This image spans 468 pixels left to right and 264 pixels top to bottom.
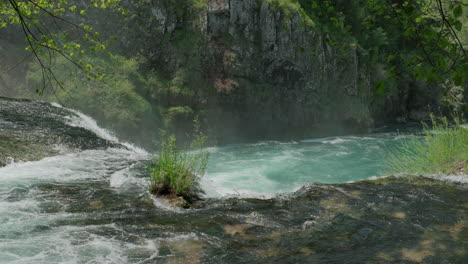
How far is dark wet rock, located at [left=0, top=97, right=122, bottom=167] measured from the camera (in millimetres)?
10337

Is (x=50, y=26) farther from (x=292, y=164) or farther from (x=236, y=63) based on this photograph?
(x=292, y=164)

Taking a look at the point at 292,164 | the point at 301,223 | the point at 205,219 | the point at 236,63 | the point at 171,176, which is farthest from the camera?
the point at 236,63

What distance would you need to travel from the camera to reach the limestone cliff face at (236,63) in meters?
22.1

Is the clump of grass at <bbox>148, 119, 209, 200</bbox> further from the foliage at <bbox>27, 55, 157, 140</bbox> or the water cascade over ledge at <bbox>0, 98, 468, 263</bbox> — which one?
the foliage at <bbox>27, 55, 157, 140</bbox>

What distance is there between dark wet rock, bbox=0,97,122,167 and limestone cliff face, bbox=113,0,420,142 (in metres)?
7.66

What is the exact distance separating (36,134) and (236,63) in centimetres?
1335

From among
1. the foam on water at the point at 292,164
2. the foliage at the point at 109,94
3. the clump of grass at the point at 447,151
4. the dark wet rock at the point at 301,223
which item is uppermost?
the foliage at the point at 109,94

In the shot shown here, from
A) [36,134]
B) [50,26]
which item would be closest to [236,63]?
[50,26]

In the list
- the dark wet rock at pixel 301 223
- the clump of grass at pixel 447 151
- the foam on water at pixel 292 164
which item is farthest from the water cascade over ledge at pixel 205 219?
the foam on water at pixel 292 164

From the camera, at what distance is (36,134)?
38.7 ft

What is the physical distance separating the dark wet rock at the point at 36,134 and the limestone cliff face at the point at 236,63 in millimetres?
7663

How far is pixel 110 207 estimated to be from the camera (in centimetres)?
668

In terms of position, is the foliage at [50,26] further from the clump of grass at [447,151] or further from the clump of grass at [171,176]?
the clump of grass at [447,151]

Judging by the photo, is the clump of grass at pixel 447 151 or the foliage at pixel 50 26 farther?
the clump of grass at pixel 447 151
